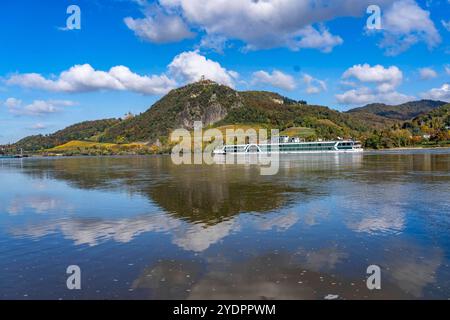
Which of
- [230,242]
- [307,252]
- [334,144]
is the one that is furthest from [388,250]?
[334,144]

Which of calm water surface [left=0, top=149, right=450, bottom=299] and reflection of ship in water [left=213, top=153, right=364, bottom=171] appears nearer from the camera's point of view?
calm water surface [left=0, top=149, right=450, bottom=299]

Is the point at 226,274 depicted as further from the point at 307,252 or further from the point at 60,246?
the point at 60,246

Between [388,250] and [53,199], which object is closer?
[388,250]

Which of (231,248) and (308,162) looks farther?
(308,162)

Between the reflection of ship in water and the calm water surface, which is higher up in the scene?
the reflection of ship in water

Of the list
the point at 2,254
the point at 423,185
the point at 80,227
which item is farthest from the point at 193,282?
the point at 423,185

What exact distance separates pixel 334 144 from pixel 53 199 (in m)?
179

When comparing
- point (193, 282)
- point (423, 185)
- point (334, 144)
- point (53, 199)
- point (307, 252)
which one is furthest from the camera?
point (334, 144)

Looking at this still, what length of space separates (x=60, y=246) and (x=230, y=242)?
7.81 m

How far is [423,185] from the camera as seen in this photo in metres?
37.4

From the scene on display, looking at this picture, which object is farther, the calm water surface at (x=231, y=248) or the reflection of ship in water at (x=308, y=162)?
the reflection of ship in water at (x=308, y=162)

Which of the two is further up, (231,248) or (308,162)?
(308,162)

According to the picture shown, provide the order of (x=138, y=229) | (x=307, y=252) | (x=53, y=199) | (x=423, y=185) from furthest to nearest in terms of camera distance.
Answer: (x=423, y=185), (x=53, y=199), (x=138, y=229), (x=307, y=252)

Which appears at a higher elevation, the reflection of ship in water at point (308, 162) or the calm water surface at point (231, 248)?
the reflection of ship in water at point (308, 162)
